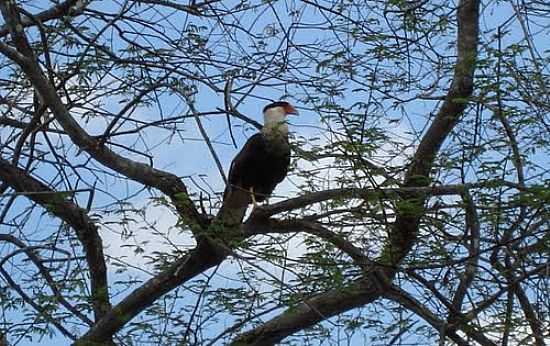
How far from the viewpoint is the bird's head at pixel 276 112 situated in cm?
564

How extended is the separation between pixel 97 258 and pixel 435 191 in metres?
2.05

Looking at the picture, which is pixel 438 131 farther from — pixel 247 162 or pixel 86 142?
pixel 86 142

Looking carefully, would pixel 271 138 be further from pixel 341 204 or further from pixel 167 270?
pixel 341 204

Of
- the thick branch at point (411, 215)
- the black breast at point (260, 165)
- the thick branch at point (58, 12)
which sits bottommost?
the thick branch at point (411, 215)

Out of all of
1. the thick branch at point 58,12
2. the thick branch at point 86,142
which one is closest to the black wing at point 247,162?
the thick branch at point 86,142

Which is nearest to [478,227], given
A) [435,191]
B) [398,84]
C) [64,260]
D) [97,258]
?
[435,191]

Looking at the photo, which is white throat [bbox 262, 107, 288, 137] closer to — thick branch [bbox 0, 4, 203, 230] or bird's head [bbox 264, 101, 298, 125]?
bird's head [bbox 264, 101, 298, 125]

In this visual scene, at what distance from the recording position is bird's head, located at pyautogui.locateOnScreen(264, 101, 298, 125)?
18.5 feet

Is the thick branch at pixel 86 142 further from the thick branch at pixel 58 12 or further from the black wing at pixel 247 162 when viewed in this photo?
the black wing at pixel 247 162

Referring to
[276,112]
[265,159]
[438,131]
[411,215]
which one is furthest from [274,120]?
[411,215]

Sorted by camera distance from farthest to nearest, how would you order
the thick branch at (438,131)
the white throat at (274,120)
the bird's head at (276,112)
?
1. the bird's head at (276,112)
2. the white throat at (274,120)
3. the thick branch at (438,131)

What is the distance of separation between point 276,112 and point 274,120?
0.06m

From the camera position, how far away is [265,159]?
227 inches

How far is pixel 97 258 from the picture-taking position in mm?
5512
